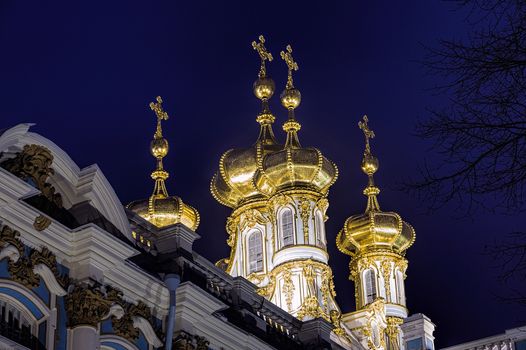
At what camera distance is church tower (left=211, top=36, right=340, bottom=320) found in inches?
1762

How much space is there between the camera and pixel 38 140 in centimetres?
2214

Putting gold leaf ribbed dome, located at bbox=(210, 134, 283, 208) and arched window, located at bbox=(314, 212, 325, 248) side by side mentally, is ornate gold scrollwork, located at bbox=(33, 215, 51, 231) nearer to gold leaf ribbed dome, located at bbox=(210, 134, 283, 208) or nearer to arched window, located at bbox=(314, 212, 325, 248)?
arched window, located at bbox=(314, 212, 325, 248)

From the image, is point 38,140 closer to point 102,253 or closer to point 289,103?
point 102,253

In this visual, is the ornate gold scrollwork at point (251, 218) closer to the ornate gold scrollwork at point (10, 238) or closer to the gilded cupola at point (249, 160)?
the gilded cupola at point (249, 160)

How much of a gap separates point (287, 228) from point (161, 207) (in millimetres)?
4275

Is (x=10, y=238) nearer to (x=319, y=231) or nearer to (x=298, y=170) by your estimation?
(x=298, y=170)

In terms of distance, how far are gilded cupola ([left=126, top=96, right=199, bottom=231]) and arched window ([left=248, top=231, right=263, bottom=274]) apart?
279 cm

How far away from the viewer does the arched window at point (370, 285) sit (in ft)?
162

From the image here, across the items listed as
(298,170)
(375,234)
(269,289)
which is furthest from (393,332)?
(298,170)

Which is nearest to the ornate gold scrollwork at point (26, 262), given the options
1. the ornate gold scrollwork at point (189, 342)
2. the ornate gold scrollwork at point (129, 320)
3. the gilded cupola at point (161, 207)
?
the ornate gold scrollwork at point (129, 320)

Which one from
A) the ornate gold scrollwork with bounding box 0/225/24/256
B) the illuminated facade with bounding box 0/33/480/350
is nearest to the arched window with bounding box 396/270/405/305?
the illuminated facade with bounding box 0/33/480/350

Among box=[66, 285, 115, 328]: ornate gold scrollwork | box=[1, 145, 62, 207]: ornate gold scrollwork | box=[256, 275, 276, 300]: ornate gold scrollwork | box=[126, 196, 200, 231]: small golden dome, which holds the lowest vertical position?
box=[66, 285, 115, 328]: ornate gold scrollwork

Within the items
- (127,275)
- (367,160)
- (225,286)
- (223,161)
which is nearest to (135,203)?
(223,161)

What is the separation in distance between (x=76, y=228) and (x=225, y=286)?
17.2 feet
